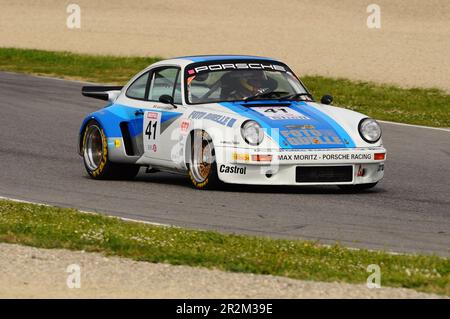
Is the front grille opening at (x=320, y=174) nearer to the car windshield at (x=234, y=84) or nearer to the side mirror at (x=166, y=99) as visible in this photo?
the car windshield at (x=234, y=84)

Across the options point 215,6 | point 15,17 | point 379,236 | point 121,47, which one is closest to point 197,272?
point 379,236

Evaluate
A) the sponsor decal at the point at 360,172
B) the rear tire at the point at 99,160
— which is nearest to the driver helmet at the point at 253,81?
the sponsor decal at the point at 360,172

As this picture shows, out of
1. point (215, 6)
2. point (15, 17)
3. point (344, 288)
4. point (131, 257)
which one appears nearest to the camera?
point (344, 288)

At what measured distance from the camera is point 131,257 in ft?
29.4

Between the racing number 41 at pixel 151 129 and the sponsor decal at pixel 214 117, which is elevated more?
the sponsor decal at pixel 214 117

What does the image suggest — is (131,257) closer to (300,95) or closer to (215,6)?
(300,95)

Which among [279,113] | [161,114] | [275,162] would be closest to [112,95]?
[161,114]

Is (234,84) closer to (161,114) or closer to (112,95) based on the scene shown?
(161,114)

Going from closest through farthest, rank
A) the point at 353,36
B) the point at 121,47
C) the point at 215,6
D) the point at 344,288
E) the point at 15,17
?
the point at 344,288, the point at 121,47, the point at 353,36, the point at 15,17, the point at 215,6

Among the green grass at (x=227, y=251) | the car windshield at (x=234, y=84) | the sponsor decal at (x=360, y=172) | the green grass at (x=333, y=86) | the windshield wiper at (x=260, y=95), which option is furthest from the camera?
the green grass at (x=333, y=86)

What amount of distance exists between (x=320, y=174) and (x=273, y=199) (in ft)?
1.81

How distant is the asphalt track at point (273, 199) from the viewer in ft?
34.4

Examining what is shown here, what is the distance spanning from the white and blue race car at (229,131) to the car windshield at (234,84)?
0.01 meters
